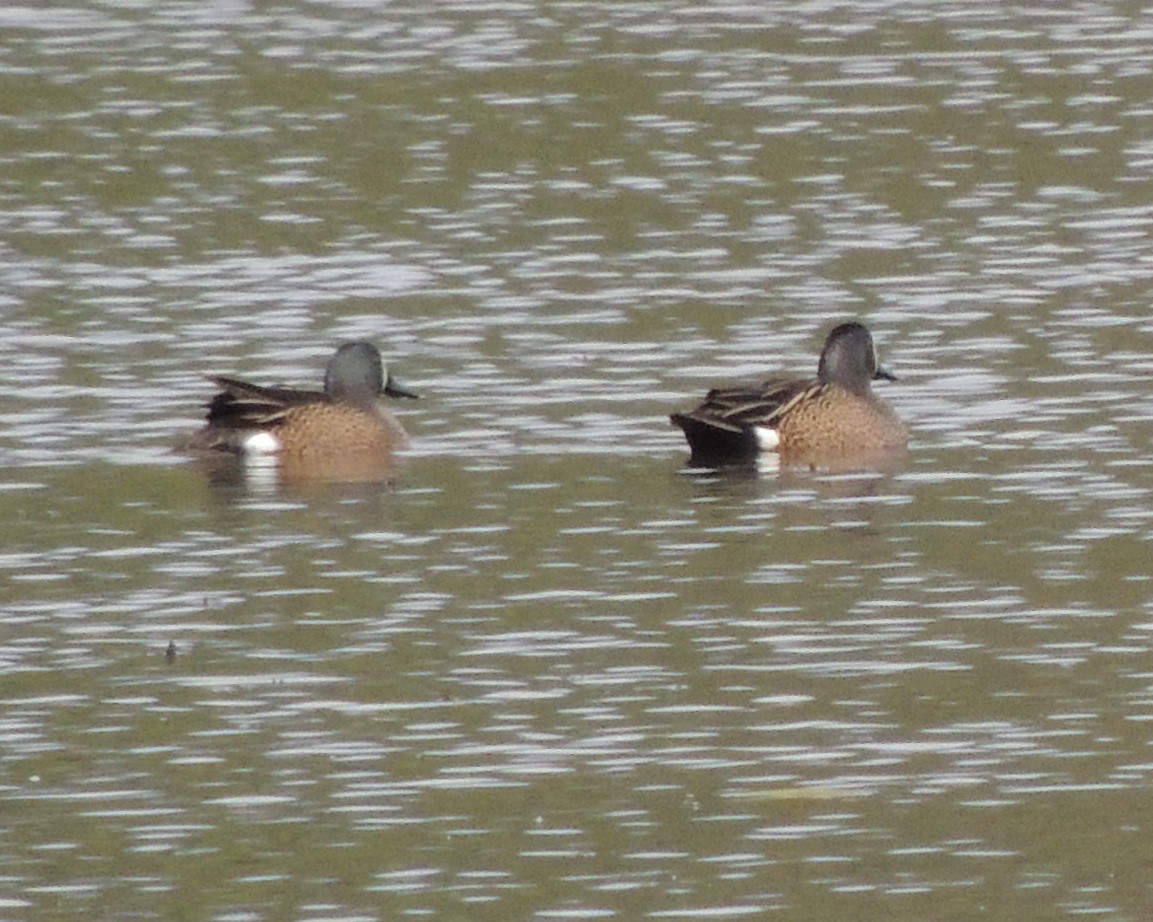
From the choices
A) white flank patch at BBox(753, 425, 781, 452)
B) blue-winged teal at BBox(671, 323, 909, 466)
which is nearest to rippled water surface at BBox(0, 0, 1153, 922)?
blue-winged teal at BBox(671, 323, 909, 466)

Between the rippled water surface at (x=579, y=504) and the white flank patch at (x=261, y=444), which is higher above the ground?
the rippled water surface at (x=579, y=504)

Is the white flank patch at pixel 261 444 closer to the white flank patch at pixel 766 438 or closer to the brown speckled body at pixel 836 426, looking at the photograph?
the white flank patch at pixel 766 438

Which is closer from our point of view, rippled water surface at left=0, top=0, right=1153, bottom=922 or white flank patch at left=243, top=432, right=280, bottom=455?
rippled water surface at left=0, top=0, right=1153, bottom=922

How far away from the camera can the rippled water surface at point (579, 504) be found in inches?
406

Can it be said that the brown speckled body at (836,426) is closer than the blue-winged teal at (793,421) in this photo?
No

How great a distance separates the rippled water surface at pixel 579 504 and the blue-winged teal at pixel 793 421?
216 mm

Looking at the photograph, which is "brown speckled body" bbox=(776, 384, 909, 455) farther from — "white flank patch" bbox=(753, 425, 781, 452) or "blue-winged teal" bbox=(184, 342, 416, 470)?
"blue-winged teal" bbox=(184, 342, 416, 470)

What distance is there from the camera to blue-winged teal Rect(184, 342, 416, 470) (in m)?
17.6

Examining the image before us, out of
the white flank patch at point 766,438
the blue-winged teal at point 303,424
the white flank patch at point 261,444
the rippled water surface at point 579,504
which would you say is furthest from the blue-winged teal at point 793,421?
the white flank patch at point 261,444

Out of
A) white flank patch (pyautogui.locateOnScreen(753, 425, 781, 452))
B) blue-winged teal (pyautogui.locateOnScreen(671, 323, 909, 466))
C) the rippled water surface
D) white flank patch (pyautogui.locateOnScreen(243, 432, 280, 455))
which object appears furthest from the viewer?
white flank patch (pyautogui.locateOnScreen(243, 432, 280, 455))

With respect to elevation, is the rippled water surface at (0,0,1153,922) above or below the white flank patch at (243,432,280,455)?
above

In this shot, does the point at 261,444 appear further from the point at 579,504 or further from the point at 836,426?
the point at 836,426

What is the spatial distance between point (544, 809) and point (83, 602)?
369 cm

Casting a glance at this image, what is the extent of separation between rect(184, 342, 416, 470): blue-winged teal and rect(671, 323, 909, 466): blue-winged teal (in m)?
1.55
